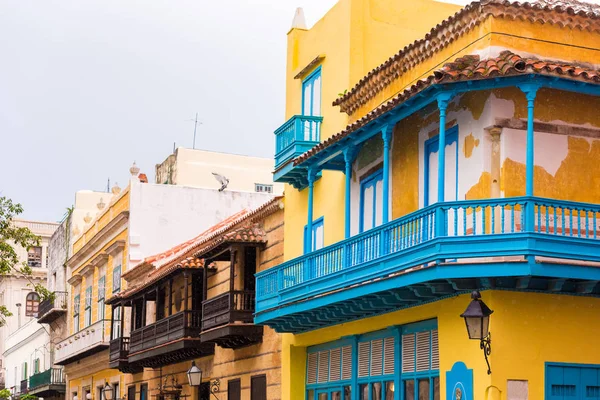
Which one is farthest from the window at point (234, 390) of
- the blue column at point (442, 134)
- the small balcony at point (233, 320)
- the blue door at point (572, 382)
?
the blue door at point (572, 382)

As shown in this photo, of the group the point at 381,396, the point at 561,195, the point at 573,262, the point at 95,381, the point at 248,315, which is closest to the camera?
the point at 573,262

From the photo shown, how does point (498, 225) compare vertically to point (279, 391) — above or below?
above

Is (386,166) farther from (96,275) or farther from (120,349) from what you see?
(96,275)

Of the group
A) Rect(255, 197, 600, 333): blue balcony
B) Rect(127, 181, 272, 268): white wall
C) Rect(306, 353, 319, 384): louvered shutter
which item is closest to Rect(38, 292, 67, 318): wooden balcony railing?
Rect(127, 181, 272, 268): white wall

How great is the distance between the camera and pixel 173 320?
25.7 meters

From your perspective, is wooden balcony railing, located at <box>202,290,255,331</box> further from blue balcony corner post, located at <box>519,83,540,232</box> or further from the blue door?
blue balcony corner post, located at <box>519,83,540,232</box>

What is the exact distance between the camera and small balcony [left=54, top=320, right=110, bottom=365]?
34219 millimetres

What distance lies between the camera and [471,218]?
46.5ft

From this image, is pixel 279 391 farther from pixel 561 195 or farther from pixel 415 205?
pixel 561 195

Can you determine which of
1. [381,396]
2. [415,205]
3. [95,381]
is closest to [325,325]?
[381,396]

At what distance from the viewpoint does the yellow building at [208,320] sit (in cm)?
2220

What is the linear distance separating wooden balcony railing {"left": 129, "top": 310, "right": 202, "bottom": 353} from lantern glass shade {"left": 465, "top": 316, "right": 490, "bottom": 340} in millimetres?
12568

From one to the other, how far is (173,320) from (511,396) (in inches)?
535

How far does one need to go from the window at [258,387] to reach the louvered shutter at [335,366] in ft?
9.53
